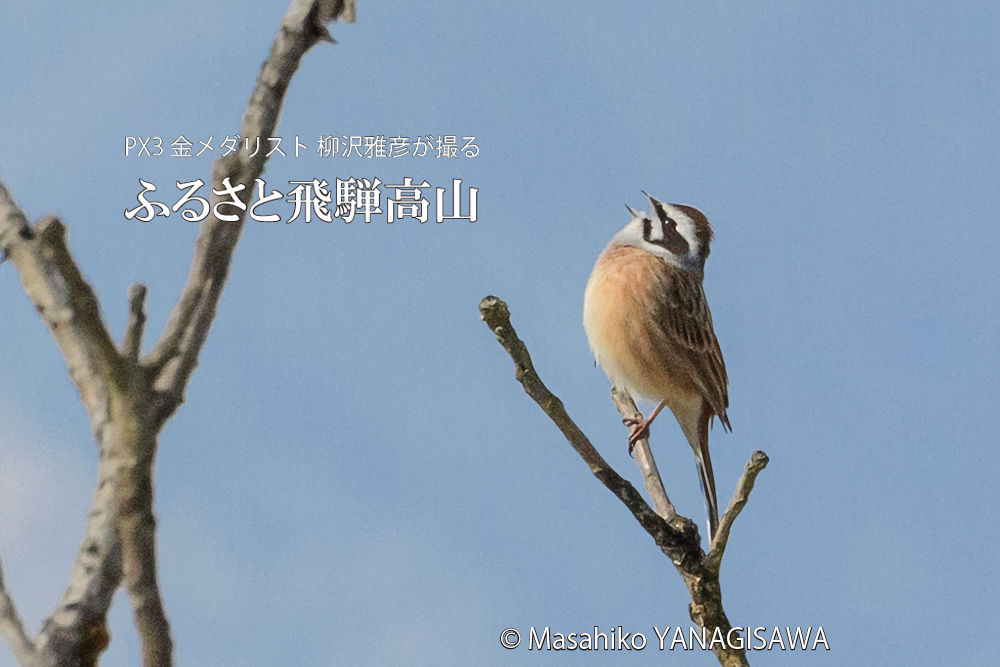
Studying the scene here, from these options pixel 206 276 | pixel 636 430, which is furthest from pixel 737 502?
pixel 206 276

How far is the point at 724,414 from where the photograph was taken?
5781 millimetres

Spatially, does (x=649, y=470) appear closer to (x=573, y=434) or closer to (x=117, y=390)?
(x=573, y=434)

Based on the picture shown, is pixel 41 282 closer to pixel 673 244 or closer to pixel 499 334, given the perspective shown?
pixel 499 334

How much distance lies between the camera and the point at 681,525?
3730 mm

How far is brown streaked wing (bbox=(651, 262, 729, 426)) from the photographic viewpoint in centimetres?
583

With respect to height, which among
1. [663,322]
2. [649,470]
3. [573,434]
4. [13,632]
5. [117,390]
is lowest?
[13,632]

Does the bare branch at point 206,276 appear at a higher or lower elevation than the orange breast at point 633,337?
lower

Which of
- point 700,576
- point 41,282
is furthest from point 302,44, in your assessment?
point 700,576

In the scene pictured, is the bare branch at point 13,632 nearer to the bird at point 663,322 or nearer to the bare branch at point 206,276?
the bare branch at point 206,276

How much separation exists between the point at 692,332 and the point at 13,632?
15.0ft

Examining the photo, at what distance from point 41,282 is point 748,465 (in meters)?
2.41

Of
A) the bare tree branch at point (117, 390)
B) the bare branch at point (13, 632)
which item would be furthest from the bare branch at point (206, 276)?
the bare branch at point (13, 632)

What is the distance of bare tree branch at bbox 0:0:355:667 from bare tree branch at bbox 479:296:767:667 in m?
1.42

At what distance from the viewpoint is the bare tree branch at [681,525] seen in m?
3.29
